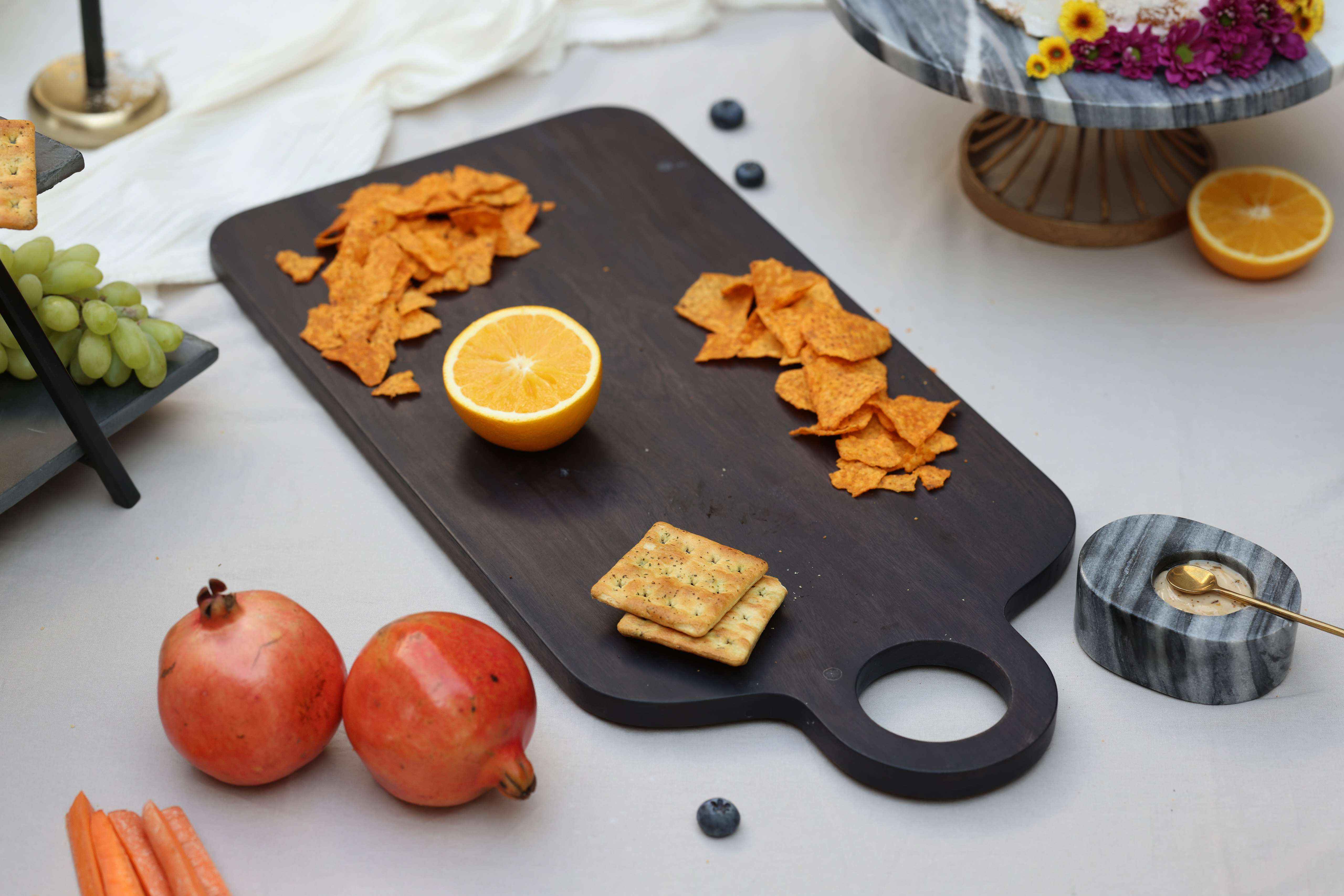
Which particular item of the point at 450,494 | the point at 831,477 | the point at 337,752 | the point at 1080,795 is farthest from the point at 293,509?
the point at 1080,795

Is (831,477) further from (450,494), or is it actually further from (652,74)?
(652,74)

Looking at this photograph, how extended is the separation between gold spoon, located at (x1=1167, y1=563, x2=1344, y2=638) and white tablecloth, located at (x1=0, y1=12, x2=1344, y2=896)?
0.18m

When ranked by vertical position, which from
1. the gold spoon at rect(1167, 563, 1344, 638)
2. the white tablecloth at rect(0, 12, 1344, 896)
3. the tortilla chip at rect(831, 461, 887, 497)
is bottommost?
the white tablecloth at rect(0, 12, 1344, 896)

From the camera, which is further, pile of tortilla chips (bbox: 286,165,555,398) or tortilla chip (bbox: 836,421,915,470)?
pile of tortilla chips (bbox: 286,165,555,398)

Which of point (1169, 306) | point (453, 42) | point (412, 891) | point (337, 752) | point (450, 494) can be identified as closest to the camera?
point (412, 891)

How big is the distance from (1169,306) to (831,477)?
967 millimetres

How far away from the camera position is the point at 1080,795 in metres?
1.81

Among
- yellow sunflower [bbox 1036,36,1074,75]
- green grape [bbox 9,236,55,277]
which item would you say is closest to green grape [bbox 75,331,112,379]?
green grape [bbox 9,236,55,277]

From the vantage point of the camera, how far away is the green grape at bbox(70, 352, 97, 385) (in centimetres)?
220

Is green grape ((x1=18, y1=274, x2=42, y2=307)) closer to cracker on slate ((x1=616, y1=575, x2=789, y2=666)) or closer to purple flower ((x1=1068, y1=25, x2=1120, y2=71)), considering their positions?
cracker on slate ((x1=616, y1=575, x2=789, y2=666))

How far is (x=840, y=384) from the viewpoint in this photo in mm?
2250

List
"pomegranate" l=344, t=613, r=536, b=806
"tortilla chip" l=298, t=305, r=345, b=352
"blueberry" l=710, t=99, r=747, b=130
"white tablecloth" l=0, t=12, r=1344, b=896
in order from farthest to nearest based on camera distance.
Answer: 1. "blueberry" l=710, t=99, r=747, b=130
2. "tortilla chip" l=298, t=305, r=345, b=352
3. "white tablecloth" l=0, t=12, r=1344, b=896
4. "pomegranate" l=344, t=613, r=536, b=806

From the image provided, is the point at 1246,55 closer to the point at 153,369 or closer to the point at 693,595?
the point at 693,595

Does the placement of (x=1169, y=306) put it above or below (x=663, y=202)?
below
